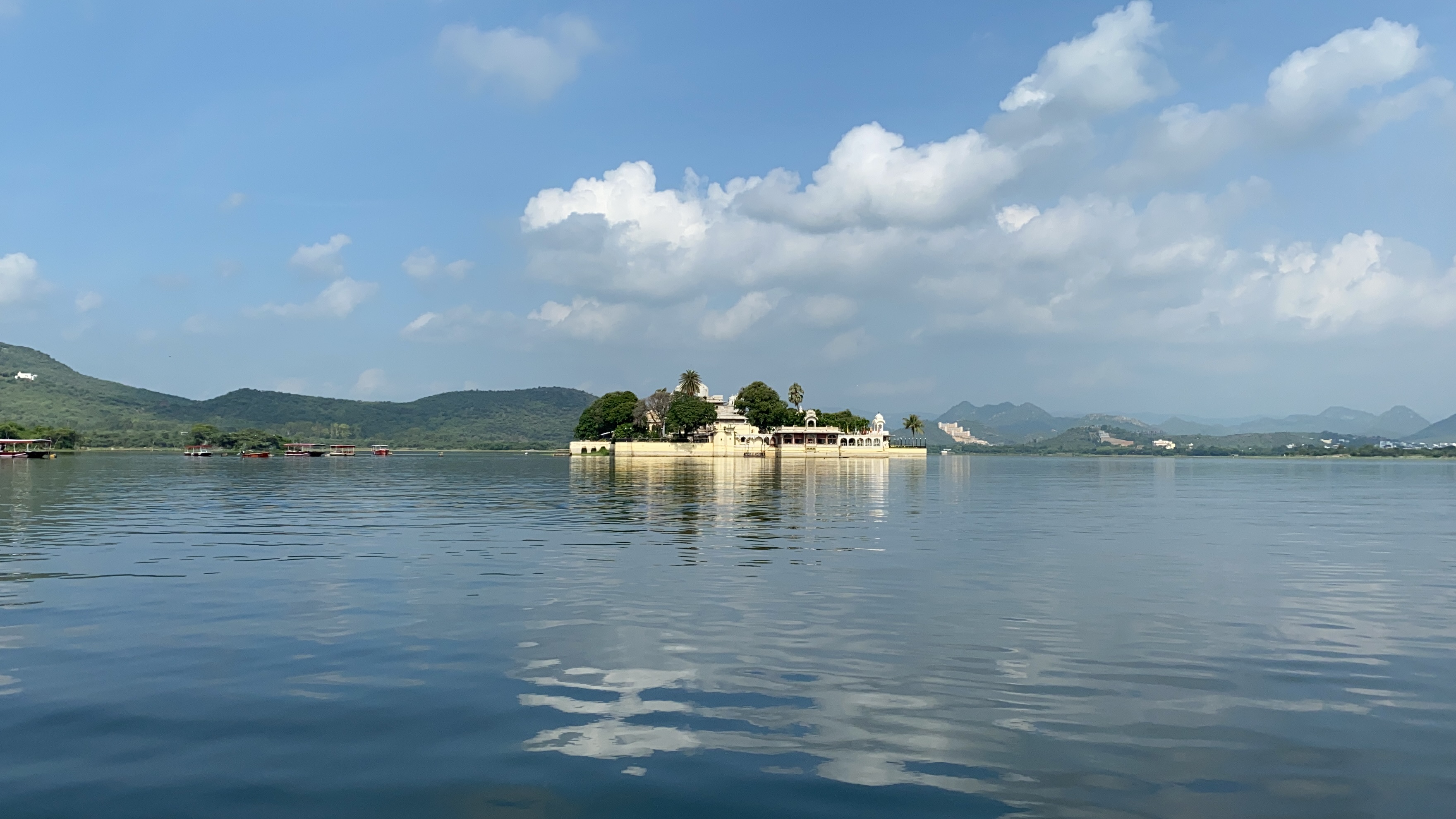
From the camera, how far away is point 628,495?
198 ft

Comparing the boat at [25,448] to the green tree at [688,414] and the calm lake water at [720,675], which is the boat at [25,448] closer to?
the green tree at [688,414]

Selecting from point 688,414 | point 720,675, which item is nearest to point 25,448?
point 688,414

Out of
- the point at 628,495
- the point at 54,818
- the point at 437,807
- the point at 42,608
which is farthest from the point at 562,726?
the point at 628,495

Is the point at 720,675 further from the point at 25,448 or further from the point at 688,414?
the point at 25,448

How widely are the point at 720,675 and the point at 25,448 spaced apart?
20278 cm

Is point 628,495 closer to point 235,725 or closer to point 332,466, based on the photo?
point 235,725

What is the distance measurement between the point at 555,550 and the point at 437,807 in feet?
68.3

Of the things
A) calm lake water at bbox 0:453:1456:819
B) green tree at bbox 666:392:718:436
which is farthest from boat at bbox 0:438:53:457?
calm lake water at bbox 0:453:1456:819

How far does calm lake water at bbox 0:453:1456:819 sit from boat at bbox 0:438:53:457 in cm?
14032

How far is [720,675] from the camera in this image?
533 inches

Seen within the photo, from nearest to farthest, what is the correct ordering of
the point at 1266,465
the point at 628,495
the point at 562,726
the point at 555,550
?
the point at 562,726 → the point at 555,550 → the point at 628,495 → the point at 1266,465

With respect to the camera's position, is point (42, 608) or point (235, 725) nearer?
point (235, 725)

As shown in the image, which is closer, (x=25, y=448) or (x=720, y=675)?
(x=720, y=675)

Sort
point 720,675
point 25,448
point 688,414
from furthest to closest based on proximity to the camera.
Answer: point 688,414 < point 25,448 < point 720,675
